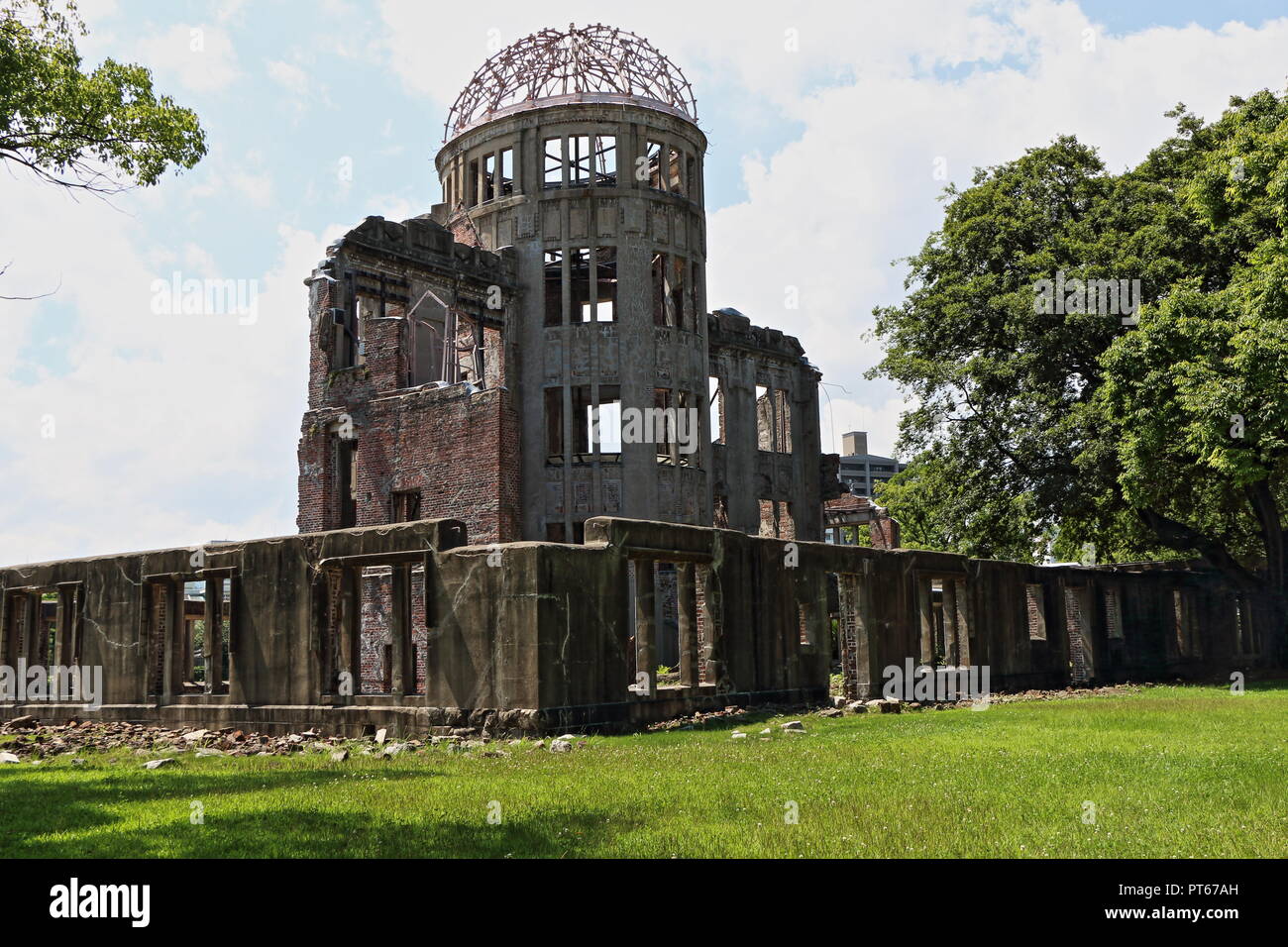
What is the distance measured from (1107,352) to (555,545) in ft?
51.9

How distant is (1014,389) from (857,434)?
8315cm

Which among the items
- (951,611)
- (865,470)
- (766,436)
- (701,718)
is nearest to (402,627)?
(701,718)

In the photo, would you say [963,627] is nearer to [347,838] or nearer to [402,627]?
[402,627]

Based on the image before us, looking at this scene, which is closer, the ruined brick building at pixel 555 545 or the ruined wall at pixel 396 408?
the ruined brick building at pixel 555 545

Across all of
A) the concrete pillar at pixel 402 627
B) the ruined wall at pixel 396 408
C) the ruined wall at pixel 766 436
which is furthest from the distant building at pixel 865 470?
the concrete pillar at pixel 402 627

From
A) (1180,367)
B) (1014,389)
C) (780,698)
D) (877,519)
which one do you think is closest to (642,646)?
(780,698)

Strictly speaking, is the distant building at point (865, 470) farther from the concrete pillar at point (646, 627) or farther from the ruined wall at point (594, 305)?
the concrete pillar at point (646, 627)

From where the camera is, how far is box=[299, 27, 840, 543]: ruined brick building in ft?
85.5

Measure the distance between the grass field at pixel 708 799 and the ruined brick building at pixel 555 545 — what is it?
2718 mm

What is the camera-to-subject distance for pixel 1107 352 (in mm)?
25094

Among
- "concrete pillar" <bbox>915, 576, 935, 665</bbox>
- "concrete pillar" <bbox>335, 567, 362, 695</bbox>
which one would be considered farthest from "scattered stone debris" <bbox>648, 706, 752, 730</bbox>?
"concrete pillar" <bbox>915, 576, 935, 665</bbox>

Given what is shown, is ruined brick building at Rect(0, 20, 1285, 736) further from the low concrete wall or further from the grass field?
the grass field

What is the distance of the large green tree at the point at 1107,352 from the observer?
23422 millimetres

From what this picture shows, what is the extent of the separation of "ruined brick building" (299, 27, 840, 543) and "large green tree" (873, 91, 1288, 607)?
247 inches
